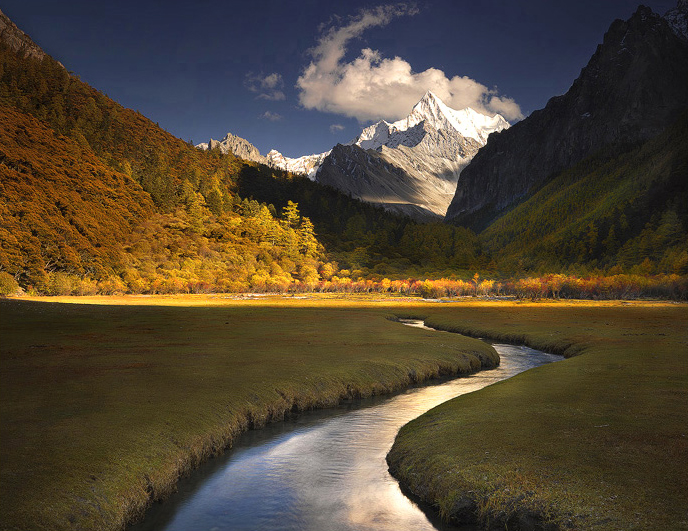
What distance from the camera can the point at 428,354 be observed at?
4825 cm

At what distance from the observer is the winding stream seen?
17.4 m

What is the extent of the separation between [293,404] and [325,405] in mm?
2699

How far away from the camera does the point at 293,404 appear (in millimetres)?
31656

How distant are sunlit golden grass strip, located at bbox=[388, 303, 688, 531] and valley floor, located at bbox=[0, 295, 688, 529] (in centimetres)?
7

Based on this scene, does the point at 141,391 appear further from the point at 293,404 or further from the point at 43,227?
the point at 43,227

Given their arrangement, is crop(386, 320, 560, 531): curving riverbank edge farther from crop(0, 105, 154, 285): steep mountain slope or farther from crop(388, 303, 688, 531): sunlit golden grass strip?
crop(0, 105, 154, 285): steep mountain slope

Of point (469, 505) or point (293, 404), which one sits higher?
point (469, 505)

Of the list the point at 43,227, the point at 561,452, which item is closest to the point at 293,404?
the point at 561,452

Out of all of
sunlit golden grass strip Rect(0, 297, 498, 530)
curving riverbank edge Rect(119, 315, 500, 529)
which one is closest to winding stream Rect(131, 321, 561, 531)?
curving riverbank edge Rect(119, 315, 500, 529)

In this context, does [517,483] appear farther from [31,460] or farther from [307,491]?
[31,460]

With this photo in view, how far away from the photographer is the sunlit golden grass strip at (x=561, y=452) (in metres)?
14.7

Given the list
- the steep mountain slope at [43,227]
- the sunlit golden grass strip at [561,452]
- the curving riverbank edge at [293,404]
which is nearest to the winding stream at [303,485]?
the curving riverbank edge at [293,404]

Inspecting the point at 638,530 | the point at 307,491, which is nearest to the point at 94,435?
the point at 307,491

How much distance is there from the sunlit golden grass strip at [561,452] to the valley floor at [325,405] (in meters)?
0.07
